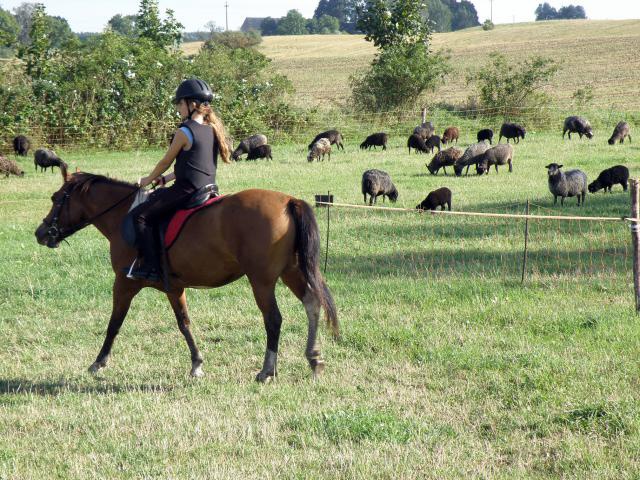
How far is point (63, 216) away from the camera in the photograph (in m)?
8.21

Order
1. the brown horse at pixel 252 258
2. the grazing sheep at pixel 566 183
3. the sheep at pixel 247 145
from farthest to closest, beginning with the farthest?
the sheep at pixel 247 145
the grazing sheep at pixel 566 183
the brown horse at pixel 252 258

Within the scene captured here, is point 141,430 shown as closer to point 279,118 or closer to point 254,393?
point 254,393

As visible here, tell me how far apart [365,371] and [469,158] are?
17102 mm

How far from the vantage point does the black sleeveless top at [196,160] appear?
7.18m

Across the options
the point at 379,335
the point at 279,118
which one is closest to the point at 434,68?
the point at 279,118

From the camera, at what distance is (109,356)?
25.9ft

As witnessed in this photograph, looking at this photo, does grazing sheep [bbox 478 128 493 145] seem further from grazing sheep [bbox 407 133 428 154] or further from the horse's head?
the horse's head

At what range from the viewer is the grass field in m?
5.43

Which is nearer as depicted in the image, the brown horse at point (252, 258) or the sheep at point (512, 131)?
the brown horse at point (252, 258)

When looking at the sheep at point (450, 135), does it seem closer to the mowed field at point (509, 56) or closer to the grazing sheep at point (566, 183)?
the mowed field at point (509, 56)

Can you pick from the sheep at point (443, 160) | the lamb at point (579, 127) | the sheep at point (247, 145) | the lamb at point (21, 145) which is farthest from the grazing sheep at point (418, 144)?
the lamb at point (21, 145)

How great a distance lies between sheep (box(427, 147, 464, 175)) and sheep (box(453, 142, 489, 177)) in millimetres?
268

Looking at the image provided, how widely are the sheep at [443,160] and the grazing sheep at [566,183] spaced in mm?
5659

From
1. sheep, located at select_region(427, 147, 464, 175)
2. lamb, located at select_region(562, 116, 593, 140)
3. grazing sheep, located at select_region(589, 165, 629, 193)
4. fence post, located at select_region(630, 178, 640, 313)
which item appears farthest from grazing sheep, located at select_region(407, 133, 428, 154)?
fence post, located at select_region(630, 178, 640, 313)
